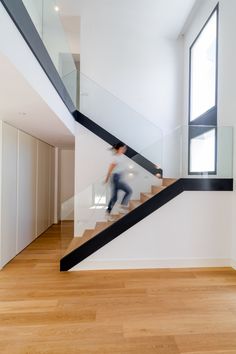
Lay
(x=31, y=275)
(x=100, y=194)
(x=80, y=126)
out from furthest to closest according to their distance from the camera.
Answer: (x=80, y=126) → (x=100, y=194) → (x=31, y=275)

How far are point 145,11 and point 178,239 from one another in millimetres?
5398

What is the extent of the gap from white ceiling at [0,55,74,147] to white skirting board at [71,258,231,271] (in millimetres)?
Answer: 2301

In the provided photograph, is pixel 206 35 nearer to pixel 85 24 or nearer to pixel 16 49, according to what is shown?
pixel 85 24

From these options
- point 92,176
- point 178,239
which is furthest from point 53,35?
point 178,239

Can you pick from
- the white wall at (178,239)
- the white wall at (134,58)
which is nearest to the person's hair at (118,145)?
the white wall at (134,58)

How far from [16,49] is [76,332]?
2502 mm

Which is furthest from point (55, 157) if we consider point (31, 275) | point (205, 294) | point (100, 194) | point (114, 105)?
point (205, 294)

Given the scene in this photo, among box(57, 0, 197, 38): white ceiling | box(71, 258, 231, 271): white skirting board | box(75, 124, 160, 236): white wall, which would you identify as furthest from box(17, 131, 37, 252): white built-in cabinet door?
box(57, 0, 197, 38): white ceiling

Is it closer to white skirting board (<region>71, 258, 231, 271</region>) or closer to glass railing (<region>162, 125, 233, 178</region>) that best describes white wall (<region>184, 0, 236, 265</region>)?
glass railing (<region>162, 125, 233, 178</region>)

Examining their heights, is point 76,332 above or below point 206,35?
below

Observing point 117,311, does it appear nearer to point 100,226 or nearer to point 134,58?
point 100,226

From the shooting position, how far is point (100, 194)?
3539 mm

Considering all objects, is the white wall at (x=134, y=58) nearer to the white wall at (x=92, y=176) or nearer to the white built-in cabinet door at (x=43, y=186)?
the white wall at (x=92, y=176)

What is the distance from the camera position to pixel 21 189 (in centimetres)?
395
